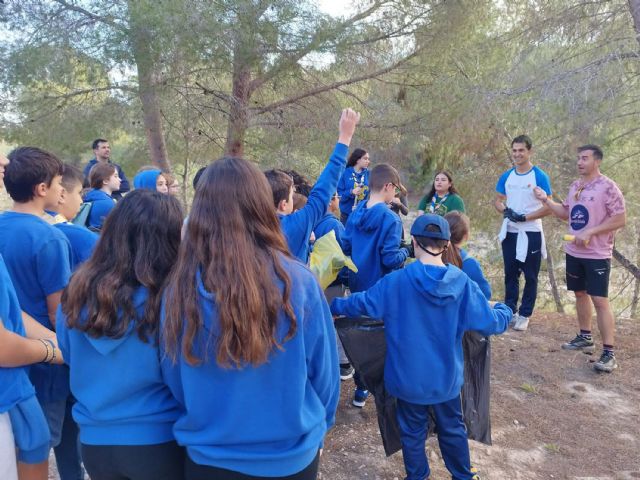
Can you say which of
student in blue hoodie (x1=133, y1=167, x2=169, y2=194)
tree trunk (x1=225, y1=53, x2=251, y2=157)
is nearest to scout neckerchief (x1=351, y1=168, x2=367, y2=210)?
tree trunk (x1=225, y1=53, x2=251, y2=157)

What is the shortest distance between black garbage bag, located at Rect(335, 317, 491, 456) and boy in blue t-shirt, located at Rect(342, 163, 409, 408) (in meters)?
0.51

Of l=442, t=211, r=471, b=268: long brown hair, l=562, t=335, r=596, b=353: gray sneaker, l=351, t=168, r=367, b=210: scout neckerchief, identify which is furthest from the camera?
l=351, t=168, r=367, b=210: scout neckerchief

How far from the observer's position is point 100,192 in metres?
3.90

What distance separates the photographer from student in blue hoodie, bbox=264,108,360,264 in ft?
7.80

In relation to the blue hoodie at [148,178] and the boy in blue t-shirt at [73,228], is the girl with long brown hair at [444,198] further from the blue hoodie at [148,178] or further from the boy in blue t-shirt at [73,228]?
the boy in blue t-shirt at [73,228]

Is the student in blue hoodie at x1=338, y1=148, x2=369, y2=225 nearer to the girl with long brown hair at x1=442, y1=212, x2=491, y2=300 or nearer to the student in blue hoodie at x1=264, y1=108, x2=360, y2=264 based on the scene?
the girl with long brown hair at x1=442, y1=212, x2=491, y2=300

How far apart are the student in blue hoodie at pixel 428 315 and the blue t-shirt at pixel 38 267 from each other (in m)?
1.28

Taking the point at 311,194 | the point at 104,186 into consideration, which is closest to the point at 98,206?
the point at 104,186

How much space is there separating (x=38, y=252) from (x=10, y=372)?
20.6 inches

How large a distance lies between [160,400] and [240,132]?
5701mm

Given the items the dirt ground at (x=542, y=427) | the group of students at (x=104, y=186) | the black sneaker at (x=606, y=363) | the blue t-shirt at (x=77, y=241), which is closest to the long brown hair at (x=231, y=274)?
the blue t-shirt at (x=77, y=241)

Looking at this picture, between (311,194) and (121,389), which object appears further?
(311,194)

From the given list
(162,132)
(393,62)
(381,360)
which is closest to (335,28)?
(393,62)

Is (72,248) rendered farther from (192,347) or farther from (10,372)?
(192,347)
